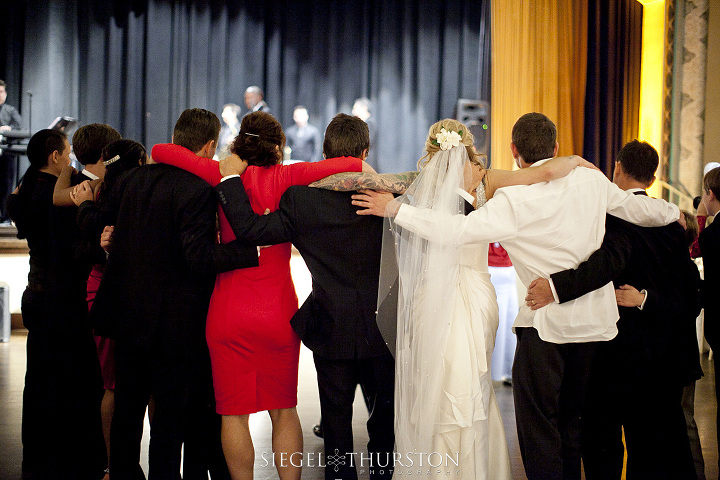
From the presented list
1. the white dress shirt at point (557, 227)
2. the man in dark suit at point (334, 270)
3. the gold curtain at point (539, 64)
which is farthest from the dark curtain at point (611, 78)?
the man in dark suit at point (334, 270)

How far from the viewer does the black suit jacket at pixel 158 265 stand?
214 cm

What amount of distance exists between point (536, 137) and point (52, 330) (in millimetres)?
2086

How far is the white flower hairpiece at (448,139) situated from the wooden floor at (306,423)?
1.44 meters

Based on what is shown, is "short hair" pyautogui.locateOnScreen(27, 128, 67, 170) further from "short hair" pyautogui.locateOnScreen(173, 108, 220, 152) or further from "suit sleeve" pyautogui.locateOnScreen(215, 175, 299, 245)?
"suit sleeve" pyautogui.locateOnScreen(215, 175, 299, 245)

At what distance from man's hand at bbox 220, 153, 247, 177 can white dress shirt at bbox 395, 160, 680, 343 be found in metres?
0.55

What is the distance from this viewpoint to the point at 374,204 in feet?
6.77

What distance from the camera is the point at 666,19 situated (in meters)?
5.56

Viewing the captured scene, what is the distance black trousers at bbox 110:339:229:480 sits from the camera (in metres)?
2.19

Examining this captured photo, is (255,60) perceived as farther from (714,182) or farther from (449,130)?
(714,182)

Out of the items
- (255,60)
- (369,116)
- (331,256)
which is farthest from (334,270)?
(255,60)

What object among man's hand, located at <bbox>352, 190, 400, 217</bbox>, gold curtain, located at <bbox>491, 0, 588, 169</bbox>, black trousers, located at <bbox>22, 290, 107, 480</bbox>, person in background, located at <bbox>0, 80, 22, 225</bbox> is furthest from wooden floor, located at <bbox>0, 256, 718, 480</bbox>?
person in background, located at <bbox>0, 80, 22, 225</bbox>

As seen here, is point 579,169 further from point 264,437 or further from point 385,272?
point 264,437

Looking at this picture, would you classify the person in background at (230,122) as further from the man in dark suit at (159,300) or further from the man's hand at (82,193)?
the man in dark suit at (159,300)

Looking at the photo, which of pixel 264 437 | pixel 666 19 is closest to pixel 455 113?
pixel 666 19
